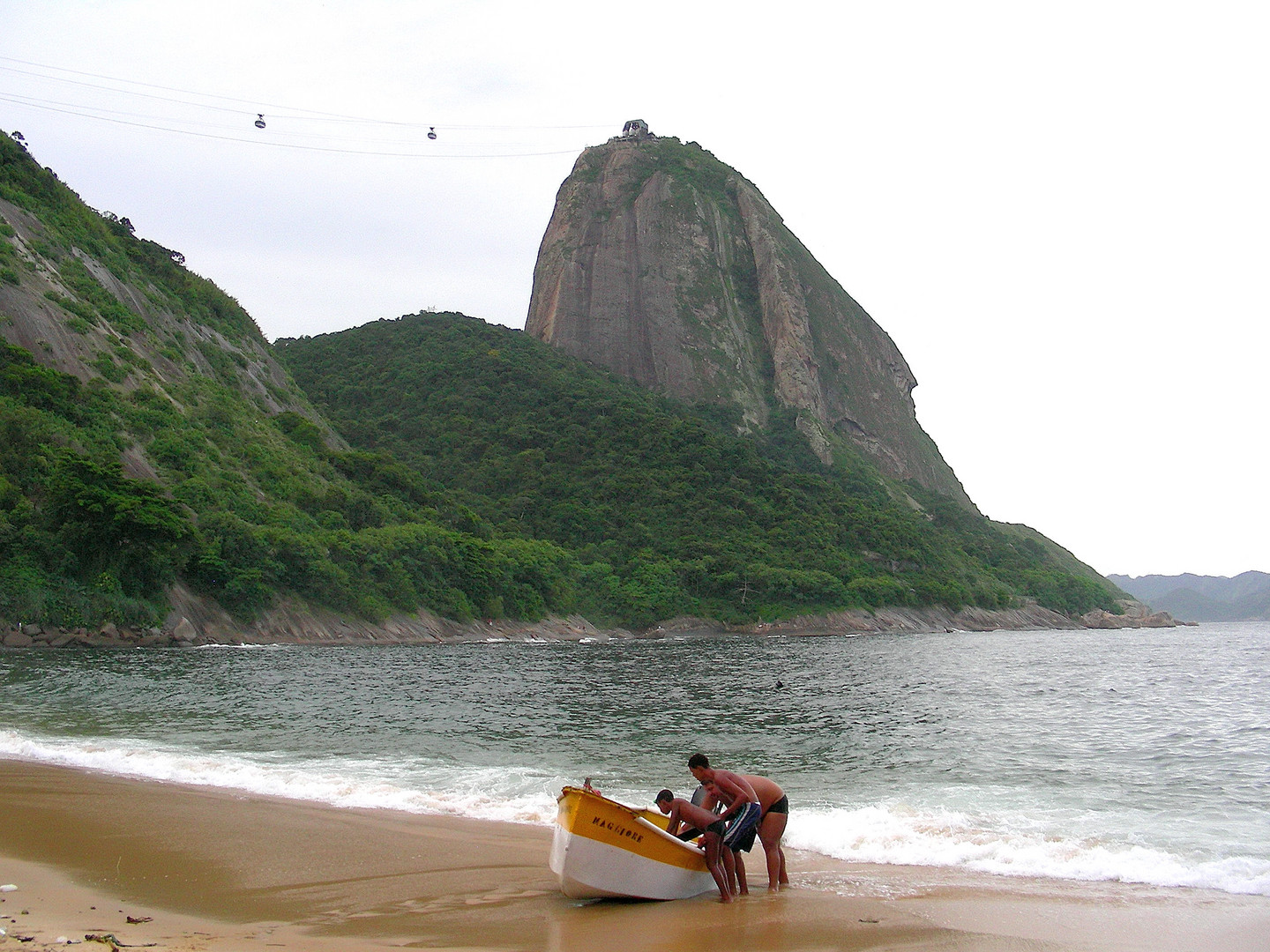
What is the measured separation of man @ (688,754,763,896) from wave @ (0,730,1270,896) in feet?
7.88

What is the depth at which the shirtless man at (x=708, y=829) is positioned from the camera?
900 cm

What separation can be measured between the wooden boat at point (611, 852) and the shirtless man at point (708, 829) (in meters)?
0.19

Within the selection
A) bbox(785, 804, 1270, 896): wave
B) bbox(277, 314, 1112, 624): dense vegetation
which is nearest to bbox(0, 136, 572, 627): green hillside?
bbox(277, 314, 1112, 624): dense vegetation

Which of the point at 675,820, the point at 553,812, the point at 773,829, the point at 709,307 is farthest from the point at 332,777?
the point at 709,307

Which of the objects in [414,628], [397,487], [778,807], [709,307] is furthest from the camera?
[709,307]

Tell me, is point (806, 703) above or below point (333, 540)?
below

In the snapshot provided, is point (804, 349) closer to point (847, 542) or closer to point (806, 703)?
point (847, 542)

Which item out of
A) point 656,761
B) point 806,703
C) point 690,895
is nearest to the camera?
point 690,895

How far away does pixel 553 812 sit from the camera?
43.3 feet

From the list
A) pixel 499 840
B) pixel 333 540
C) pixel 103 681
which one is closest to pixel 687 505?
pixel 333 540

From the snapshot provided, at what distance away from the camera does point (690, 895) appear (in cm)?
920

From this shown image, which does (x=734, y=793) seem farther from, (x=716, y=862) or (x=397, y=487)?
(x=397, y=487)

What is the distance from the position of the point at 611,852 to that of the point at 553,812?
4.83m

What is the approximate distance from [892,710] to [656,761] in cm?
1246
